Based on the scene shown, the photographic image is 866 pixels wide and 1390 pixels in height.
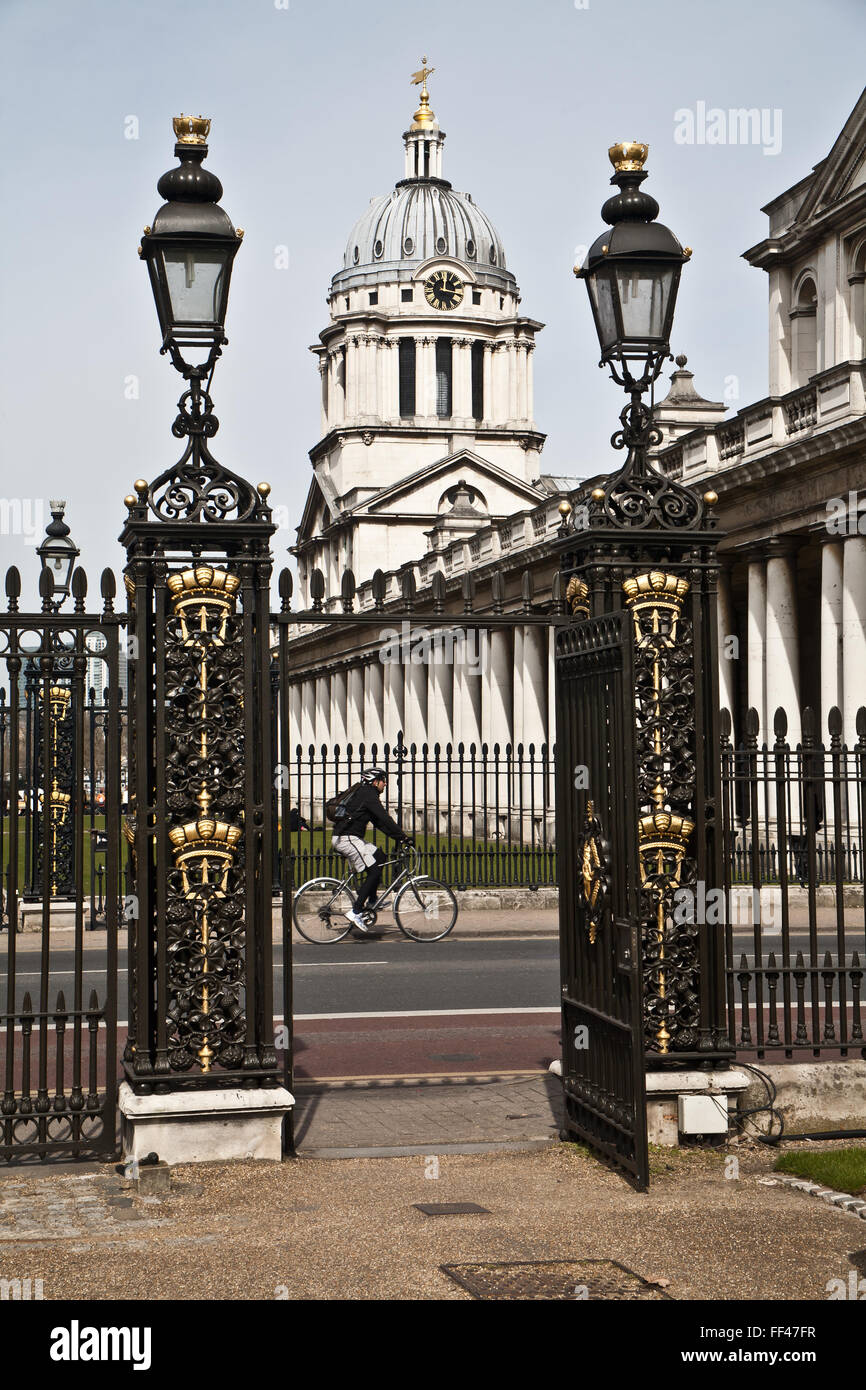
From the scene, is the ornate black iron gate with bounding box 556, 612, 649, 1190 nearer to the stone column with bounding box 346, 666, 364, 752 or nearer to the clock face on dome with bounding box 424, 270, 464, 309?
the stone column with bounding box 346, 666, 364, 752

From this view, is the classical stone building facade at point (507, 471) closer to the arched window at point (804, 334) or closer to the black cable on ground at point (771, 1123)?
the arched window at point (804, 334)

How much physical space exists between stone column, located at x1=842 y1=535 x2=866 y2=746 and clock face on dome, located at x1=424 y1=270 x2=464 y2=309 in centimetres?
7009

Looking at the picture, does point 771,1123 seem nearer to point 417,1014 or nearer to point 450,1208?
point 450,1208

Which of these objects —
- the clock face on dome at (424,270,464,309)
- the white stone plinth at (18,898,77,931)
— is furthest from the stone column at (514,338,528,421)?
the white stone plinth at (18,898,77,931)

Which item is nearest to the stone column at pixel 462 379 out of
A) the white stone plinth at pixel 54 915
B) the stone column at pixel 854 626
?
the stone column at pixel 854 626

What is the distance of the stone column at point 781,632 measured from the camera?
3544 cm

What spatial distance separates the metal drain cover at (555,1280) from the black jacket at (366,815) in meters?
12.6

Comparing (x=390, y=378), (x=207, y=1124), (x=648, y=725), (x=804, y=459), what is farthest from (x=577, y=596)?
(x=390, y=378)

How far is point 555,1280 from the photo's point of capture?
604 cm

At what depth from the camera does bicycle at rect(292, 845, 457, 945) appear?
19766 millimetres
